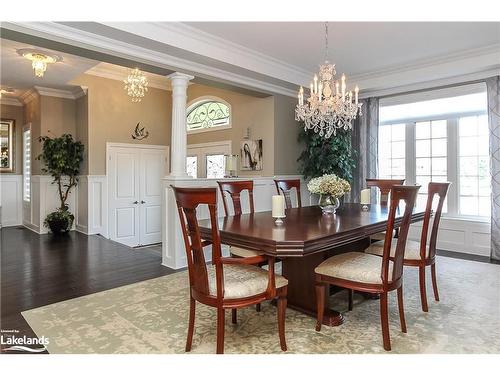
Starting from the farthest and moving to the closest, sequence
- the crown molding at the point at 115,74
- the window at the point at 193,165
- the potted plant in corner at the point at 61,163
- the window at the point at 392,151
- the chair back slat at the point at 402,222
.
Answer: the window at the point at 193,165
the potted plant in corner at the point at 61,163
the crown molding at the point at 115,74
the window at the point at 392,151
the chair back slat at the point at 402,222

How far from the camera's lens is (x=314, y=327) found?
96.0 inches

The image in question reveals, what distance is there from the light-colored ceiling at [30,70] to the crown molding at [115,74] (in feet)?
1.47

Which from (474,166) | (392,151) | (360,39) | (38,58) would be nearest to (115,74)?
(38,58)

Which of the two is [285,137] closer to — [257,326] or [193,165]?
[193,165]

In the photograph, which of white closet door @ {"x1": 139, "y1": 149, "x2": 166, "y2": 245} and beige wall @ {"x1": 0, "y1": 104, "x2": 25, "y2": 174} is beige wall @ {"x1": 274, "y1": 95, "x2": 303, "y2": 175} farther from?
beige wall @ {"x1": 0, "y1": 104, "x2": 25, "y2": 174}

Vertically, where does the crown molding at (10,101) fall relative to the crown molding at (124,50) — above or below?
above

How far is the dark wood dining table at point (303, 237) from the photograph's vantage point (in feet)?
6.36

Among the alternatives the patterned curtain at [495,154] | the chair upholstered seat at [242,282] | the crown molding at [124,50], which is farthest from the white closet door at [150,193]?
the patterned curtain at [495,154]

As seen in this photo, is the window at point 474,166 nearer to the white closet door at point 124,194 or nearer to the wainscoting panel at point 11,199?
the white closet door at point 124,194

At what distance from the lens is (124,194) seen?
6.39 meters

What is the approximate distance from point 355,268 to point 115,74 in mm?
5653

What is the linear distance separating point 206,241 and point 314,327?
1.03m

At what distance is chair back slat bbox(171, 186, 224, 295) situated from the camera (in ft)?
6.09
